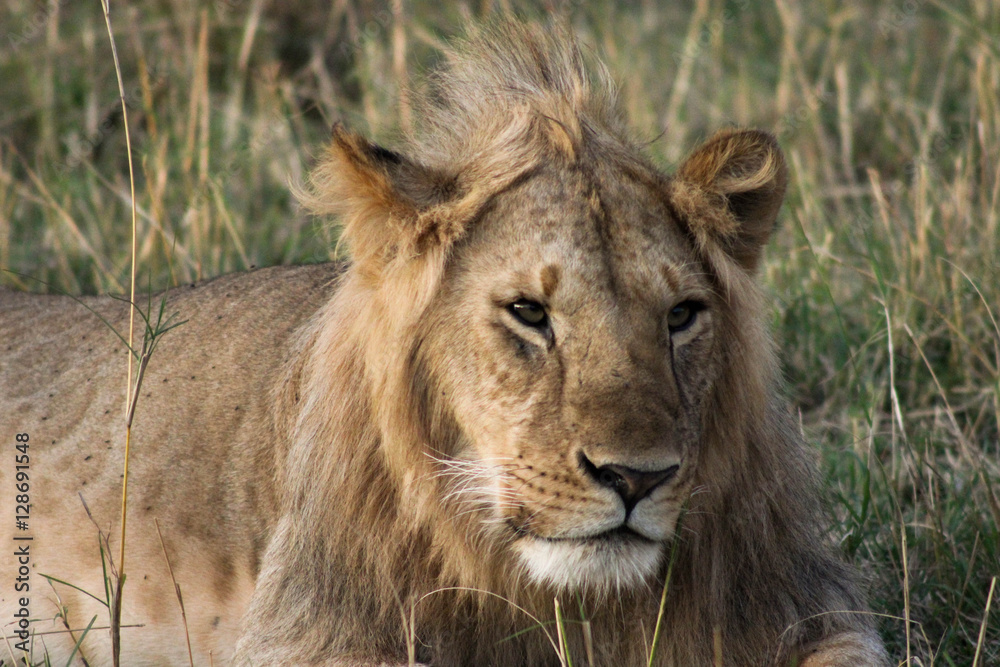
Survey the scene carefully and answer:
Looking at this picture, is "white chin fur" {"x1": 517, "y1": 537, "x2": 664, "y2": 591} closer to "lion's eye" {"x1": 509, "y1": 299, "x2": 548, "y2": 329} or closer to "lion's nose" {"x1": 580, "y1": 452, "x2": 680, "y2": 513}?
"lion's nose" {"x1": 580, "y1": 452, "x2": 680, "y2": 513}

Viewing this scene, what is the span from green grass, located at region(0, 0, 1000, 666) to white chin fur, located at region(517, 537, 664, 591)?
51.2 inches

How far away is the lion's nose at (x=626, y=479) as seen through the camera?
8.27ft

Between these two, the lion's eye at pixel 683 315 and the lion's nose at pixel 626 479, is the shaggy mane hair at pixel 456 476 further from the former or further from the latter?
the lion's nose at pixel 626 479

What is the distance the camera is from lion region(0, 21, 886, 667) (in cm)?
268

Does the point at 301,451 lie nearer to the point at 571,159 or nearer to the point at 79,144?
the point at 571,159

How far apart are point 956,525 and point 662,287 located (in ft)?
6.21

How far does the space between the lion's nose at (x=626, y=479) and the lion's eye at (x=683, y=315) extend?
0.45 metres

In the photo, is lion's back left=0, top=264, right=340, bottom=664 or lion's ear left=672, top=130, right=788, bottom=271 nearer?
lion's ear left=672, top=130, right=788, bottom=271

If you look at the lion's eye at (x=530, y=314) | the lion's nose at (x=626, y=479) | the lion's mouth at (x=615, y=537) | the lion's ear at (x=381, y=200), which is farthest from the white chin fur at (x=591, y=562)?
the lion's ear at (x=381, y=200)

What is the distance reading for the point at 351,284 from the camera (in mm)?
3121

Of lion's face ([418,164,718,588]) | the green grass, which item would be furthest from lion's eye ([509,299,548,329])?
the green grass

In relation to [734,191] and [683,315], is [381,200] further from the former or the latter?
[734,191]

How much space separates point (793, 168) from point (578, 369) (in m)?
4.52

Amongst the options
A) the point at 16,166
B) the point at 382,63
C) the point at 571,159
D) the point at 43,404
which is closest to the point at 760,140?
the point at 571,159
